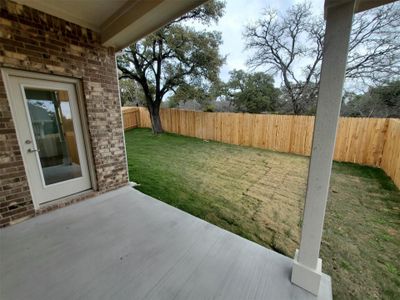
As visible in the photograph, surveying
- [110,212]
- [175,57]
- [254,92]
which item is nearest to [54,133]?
[110,212]

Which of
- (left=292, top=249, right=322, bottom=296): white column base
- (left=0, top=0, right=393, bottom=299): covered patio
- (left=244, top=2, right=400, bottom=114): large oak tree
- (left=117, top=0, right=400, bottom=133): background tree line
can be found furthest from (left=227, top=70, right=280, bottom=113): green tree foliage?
(left=292, top=249, right=322, bottom=296): white column base

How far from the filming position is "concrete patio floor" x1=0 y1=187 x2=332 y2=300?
150cm

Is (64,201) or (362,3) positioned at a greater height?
(362,3)

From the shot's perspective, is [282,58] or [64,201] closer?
[64,201]

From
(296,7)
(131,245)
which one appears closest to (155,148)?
(131,245)

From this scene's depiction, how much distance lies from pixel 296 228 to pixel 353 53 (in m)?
9.78

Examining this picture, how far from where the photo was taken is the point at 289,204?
10.7 feet

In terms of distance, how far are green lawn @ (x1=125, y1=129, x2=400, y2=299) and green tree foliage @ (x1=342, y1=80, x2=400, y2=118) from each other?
21.2 feet

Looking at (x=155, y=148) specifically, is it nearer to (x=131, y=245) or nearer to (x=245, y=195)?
(x=245, y=195)

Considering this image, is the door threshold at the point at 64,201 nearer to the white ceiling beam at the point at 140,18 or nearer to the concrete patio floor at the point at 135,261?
the concrete patio floor at the point at 135,261

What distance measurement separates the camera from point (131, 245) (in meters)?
2.02

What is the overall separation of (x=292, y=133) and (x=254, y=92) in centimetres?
715

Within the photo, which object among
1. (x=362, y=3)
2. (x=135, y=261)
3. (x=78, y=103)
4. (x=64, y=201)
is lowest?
(x=135, y=261)

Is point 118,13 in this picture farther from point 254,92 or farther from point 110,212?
point 254,92
